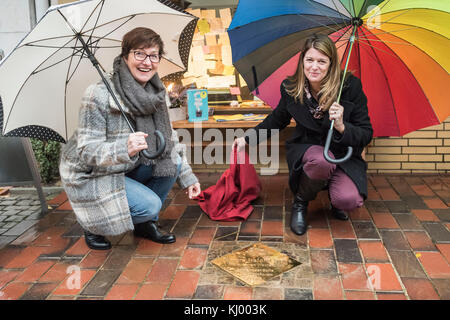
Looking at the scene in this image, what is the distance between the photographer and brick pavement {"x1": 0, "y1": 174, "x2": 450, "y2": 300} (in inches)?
111

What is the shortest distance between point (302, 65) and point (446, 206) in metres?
1.84

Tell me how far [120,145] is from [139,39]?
0.71 m

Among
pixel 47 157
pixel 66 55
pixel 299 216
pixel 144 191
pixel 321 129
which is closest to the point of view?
pixel 66 55

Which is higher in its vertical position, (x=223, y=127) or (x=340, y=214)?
(x=223, y=127)

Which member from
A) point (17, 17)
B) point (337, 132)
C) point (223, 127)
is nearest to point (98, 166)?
point (337, 132)

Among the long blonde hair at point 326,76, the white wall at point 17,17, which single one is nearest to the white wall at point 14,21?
the white wall at point 17,17

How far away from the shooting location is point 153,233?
3.56 m

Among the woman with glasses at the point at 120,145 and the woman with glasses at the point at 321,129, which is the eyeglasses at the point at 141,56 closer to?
the woman with glasses at the point at 120,145

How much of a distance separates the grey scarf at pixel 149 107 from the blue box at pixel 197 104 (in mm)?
1401

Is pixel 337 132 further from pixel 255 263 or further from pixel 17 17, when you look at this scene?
pixel 17 17

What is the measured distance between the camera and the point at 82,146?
10.1 ft

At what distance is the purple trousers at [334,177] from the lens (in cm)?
350

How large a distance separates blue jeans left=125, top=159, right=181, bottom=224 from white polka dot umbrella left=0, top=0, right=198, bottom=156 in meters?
0.58

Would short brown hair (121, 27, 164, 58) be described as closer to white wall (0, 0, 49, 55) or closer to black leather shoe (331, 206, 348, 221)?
black leather shoe (331, 206, 348, 221)
